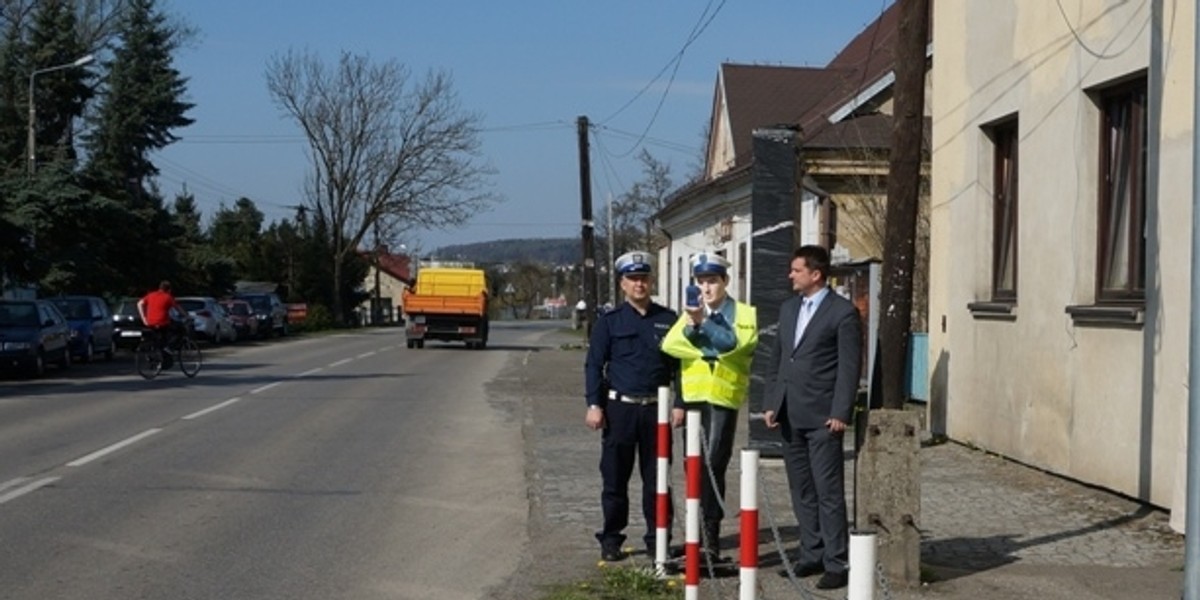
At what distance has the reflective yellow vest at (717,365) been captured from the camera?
8.78 meters

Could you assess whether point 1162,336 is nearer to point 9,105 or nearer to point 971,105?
point 971,105

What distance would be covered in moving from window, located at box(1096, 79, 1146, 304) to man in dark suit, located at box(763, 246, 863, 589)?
159 inches

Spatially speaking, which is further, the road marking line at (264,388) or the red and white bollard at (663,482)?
the road marking line at (264,388)

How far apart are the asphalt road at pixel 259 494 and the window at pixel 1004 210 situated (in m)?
4.92

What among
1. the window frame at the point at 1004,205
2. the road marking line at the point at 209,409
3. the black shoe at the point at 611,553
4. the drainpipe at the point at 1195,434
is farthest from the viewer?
the road marking line at the point at 209,409

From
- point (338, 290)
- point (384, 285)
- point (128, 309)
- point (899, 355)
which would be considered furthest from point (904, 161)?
point (384, 285)

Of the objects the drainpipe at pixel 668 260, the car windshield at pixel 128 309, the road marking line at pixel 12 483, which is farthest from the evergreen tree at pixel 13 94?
the road marking line at pixel 12 483

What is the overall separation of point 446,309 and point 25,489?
101ft

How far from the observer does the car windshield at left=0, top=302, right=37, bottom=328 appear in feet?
97.5

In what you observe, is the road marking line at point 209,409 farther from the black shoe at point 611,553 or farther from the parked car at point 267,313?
the parked car at point 267,313

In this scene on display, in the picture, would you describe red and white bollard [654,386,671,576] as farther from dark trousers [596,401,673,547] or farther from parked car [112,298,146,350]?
parked car [112,298,146,350]

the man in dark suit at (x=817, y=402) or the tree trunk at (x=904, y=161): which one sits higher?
the tree trunk at (x=904, y=161)

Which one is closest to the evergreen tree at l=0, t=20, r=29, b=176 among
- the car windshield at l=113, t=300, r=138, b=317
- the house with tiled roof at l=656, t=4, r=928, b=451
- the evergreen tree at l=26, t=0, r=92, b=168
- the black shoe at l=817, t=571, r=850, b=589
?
the evergreen tree at l=26, t=0, r=92, b=168

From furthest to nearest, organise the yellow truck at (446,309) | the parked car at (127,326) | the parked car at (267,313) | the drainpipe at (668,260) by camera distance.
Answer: the parked car at (267,313) → the drainpipe at (668,260) → the yellow truck at (446,309) → the parked car at (127,326)
